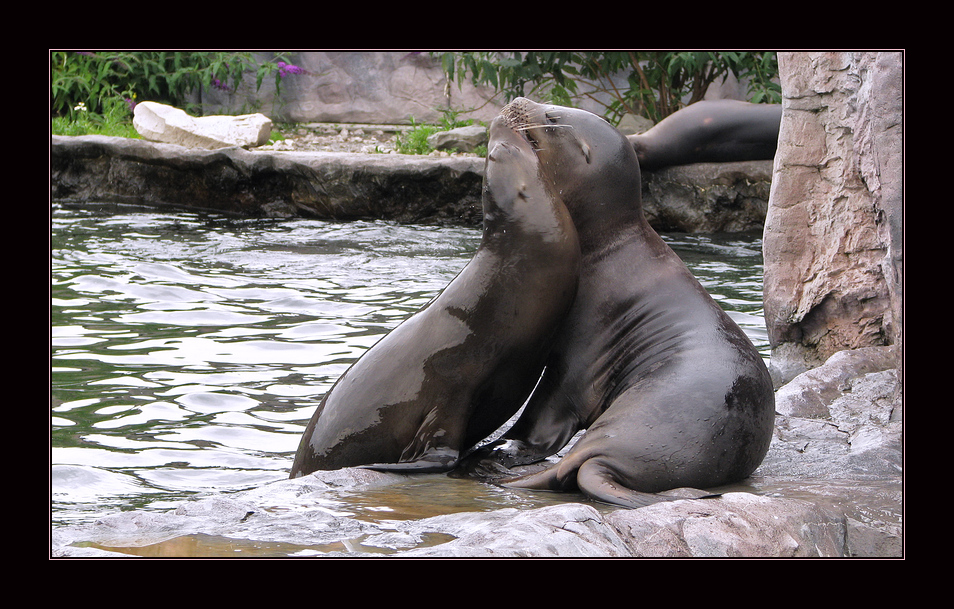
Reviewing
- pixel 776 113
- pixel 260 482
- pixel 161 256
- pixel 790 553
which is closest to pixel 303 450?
pixel 260 482

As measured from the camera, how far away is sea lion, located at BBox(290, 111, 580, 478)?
3.53m

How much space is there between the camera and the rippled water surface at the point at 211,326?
4.34m

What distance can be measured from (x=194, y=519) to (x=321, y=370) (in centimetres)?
303

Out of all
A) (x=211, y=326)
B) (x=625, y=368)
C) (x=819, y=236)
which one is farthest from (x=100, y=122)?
(x=625, y=368)

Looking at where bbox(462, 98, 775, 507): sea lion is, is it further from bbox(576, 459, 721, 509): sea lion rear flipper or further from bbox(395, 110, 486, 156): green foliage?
bbox(395, 110, 486, 156): green foliage

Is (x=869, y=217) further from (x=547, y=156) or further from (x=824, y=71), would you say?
(x=547, y=156)

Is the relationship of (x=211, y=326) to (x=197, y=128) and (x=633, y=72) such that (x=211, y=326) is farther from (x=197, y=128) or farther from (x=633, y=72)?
(x=633, y=72)

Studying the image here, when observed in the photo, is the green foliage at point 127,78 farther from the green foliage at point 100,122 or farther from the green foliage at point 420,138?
the green foliage at point 420,138

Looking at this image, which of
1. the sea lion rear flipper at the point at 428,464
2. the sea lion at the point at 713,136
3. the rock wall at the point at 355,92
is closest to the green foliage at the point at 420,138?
the rock wall at the point at 355,92

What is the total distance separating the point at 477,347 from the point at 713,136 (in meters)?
7.23

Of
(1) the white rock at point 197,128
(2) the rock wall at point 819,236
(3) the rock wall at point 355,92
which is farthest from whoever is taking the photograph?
(3) the rock wall at point 355,92

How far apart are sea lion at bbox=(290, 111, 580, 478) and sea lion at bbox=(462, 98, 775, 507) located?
0.17 meters

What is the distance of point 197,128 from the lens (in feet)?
44.9

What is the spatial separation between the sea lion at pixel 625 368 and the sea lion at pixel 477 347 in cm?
17
